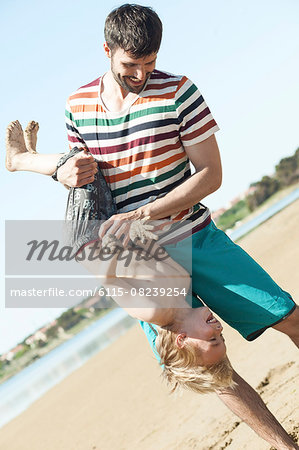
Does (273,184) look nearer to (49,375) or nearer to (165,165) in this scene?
(49,375)

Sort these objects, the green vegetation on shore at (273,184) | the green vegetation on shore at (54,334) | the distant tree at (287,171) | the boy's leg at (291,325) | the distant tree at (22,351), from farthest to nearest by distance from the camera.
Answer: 1. the green vegetation on shore at (273,184)
2. the distant tree at (287,171)
3. the distant tree at (22,351)
4. the green vegetation on shore at (54,334)
5. the boy's leg at (291,325)

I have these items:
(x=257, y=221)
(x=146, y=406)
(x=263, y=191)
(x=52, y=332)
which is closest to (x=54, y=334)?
Result: (x=52, y=332)

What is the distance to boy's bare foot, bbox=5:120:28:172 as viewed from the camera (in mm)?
3869

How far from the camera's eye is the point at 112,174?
3529 millimetres

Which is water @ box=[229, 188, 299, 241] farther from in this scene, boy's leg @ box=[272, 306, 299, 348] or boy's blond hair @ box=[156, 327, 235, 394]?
boy's blond hair @ box=[156, 327, 235, 394]

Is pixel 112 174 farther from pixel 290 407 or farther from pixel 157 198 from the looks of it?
pixel 290 407

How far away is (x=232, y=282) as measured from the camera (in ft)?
11.7

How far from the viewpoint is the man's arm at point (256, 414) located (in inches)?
145

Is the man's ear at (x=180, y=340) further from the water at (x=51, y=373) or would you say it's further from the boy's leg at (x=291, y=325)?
the water at (x=51, y=373)

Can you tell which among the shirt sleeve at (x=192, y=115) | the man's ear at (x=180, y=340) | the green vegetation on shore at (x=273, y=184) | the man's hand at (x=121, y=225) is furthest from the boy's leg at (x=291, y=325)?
the green vegetation on shore at (x=273, y=184)

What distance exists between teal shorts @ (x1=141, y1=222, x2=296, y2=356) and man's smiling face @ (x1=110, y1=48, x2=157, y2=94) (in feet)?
3.21

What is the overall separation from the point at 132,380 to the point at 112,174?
7716 millimetres

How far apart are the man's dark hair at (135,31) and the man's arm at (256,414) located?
2095 mm

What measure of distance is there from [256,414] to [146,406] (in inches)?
184
